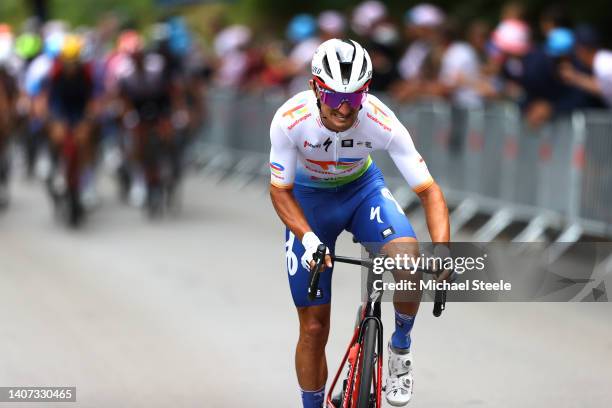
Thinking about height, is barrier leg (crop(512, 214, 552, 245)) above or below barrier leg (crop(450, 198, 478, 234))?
below

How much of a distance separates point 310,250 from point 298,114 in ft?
2.31

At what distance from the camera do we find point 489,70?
44.7 feet

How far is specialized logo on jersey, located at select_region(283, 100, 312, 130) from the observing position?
5805 mm

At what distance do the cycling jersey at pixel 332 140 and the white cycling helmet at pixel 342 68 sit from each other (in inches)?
13.0

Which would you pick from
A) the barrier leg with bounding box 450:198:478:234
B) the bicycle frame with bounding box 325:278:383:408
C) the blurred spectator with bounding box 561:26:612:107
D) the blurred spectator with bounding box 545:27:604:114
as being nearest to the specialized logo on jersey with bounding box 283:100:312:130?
the bicycle frame with bounding box 325:278:383:408

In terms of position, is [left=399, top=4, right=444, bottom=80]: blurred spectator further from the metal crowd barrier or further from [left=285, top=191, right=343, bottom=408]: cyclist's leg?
[left=285, top=191, right=343, bottom=408]: cyclist's leg

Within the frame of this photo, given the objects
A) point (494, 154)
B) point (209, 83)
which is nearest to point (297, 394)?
point (494, 154)

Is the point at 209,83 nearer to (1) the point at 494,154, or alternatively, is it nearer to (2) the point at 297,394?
(1) the point at 494,154

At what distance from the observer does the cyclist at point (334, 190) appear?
18.3 ft

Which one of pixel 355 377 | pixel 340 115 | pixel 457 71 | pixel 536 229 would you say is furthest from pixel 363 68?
pixel 457 71

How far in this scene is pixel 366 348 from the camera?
5.47 metres

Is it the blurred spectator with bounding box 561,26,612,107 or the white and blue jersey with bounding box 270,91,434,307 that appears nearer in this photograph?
the white and blue jersey with bounding box 270,91,434,307

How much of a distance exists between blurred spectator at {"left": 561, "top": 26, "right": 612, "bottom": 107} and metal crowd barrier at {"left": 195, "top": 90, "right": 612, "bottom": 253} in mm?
306

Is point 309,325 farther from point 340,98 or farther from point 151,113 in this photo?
Answer: point 151,113
